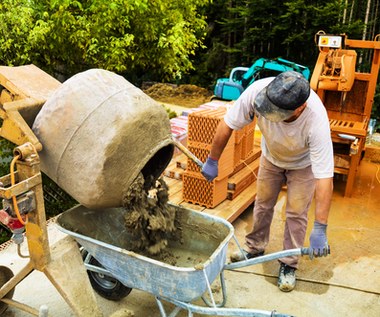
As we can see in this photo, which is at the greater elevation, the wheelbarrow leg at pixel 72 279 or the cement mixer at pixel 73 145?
the cement mixer at pixel 73 145

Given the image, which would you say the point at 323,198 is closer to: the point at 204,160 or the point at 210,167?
the point at 210,167

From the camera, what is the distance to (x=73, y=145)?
246cm

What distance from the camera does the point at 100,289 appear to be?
134 inches

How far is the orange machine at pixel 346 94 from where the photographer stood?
5004 millimetres

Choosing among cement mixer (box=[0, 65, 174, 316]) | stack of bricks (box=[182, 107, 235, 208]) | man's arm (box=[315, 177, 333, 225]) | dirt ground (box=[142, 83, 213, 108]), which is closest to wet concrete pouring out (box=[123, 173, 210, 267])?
cement mixer (box=[0, 65, 174, 316])

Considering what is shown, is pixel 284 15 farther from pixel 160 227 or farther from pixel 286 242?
pixel 160 227

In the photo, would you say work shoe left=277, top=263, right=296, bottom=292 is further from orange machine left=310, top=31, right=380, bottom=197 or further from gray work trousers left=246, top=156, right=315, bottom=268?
orange machine left=310, top=31, right=380, bottom=197

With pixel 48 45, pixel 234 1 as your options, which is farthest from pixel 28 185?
pixel 234 1

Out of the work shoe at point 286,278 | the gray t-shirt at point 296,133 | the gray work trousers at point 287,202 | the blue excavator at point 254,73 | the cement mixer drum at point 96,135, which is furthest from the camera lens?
the blue excavator at point 254,73

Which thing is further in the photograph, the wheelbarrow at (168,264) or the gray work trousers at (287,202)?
the gray work trousers at (287,202)

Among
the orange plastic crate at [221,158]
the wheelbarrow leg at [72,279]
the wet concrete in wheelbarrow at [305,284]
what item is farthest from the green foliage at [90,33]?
the wheelbarrow leg at [72,279]

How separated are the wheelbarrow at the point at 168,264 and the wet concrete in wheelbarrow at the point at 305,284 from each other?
0.31 m

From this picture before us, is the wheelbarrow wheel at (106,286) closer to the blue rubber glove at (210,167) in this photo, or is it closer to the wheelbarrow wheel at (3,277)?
the wheelbarrow wheel at (3,277)

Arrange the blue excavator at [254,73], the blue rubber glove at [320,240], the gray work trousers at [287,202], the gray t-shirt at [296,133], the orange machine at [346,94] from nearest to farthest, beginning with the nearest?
the blue rubber glove at [320,240], the gray t-shirt at [296,133], the gray work trousers at [287,202], the orange machine at [346,94], the blue excavator at [254,73]
